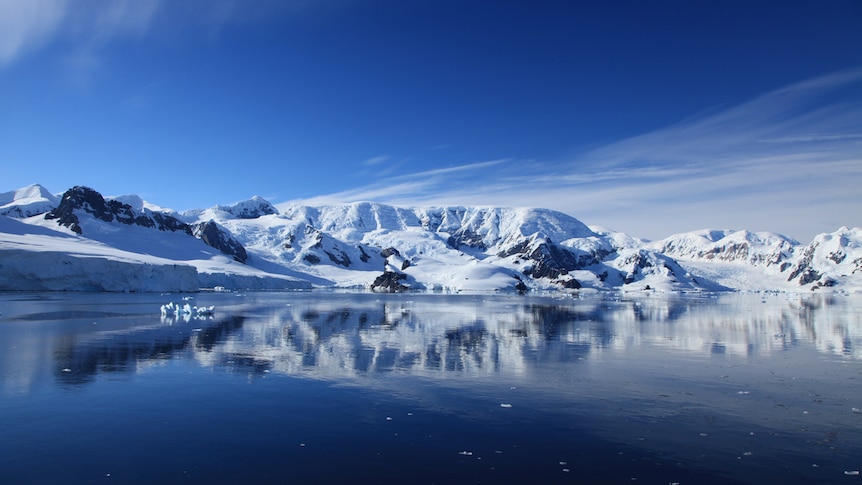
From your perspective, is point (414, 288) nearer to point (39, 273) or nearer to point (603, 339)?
point (39, 273)

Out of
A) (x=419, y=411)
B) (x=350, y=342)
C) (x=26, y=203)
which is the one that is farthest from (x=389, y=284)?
(x=26, y=203)

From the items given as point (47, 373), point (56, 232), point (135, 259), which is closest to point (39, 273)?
point (135, 259)

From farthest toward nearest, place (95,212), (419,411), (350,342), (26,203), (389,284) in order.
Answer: (26,203)
(389,284)
(95,212)
(350,342)
(419,411)

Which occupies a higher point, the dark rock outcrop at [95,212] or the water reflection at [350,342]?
the dark rock outcrop at [95,212]

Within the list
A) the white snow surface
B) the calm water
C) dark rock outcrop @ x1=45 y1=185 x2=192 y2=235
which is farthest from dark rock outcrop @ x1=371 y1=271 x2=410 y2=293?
the calm water

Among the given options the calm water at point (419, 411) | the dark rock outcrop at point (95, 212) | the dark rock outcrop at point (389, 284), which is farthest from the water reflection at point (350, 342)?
the dark rock outcrop at point (95, 212)

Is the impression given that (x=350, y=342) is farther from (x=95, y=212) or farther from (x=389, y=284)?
(x=95, y=212)

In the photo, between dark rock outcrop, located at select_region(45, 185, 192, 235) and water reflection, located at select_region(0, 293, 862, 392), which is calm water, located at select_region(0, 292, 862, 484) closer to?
water reflection, located at select_region(0, 293, 862, 392)

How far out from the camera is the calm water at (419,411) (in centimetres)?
1005

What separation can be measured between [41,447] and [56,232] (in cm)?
11722

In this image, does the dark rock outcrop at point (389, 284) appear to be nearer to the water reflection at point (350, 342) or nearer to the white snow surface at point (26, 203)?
the water reflection at point (350, 342)

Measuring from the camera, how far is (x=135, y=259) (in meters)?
89.3

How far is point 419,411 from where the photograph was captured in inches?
553

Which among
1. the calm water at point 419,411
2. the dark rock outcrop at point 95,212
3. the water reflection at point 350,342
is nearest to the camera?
the calm water at point 419,411
